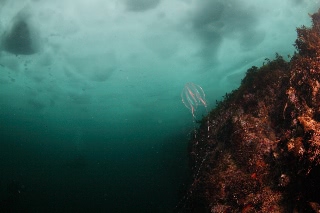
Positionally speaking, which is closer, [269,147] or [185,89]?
[269,147]

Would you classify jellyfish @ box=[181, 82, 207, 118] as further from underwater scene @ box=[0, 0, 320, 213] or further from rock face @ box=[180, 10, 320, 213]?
rock face @ box=[180, 10, 320, 213]

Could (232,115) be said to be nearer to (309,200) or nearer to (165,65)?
(309,200)

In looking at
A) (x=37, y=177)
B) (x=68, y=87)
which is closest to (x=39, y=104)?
(x=68, y=87)

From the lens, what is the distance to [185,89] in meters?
8.68

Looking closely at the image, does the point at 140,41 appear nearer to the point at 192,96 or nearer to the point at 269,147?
the point at 192,96

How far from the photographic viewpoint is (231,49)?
103ft

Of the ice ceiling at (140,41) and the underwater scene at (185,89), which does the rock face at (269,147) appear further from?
the ice ceiling at (140,41)

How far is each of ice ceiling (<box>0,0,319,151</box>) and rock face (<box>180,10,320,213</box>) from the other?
620 inches

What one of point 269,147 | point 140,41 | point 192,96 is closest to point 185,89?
point 192,96

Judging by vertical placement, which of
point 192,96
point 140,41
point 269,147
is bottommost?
point 269,147

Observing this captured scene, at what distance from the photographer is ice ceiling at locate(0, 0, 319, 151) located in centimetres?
2094

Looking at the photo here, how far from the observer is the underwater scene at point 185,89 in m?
5.32

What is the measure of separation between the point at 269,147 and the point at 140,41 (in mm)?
24614

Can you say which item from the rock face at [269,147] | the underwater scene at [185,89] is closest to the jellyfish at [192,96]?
the underwater scene at [185,89]
